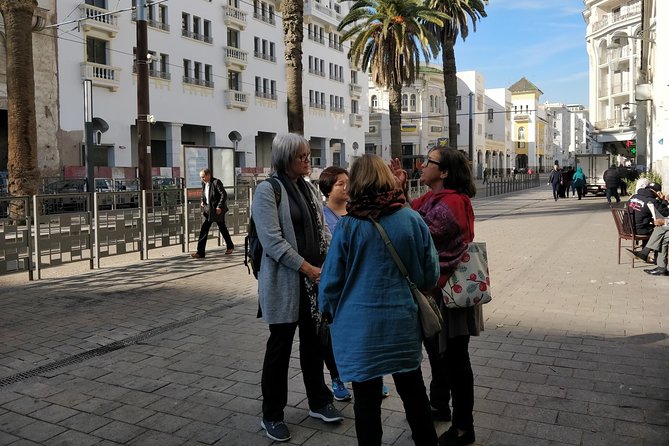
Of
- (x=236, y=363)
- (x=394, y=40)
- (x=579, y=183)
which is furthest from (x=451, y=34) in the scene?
(x=236, y=363)

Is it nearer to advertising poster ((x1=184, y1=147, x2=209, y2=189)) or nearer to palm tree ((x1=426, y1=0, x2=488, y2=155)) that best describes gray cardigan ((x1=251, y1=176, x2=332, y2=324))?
advertising poster ((x1=184, y1=147, x2=209, y2=189))

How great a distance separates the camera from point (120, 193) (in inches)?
423

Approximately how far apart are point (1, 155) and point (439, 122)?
52900 millimetres

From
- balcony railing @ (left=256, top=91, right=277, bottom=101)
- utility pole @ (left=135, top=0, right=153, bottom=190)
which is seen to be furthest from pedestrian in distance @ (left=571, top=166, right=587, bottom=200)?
balcony railing @ (left=256, top=91, right=277, bottom=101)

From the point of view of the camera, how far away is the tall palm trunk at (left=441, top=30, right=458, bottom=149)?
103ft

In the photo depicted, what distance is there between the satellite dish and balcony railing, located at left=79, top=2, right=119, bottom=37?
1139 cm

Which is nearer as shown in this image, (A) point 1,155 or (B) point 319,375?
(B) point 319,375

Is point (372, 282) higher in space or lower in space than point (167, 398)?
higher

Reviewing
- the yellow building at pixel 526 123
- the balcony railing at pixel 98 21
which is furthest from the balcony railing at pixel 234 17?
the yellow building at pixel 526 123

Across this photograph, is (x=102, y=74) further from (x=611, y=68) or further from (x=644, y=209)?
(x=611, y=68)

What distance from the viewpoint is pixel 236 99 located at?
138 feet

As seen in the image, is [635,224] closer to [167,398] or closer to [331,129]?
[167,398]

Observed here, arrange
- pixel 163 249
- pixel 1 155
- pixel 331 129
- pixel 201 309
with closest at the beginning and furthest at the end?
1. pixel 201 309
2. pixel 163 249
3. pixel 1 155
4. pixel 331 129

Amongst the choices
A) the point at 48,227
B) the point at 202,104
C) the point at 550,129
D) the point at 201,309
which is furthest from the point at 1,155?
the point at 550,129
